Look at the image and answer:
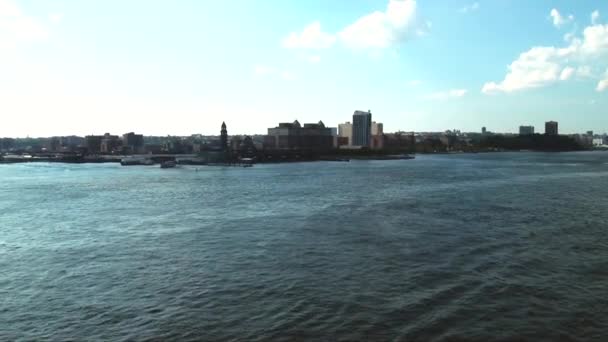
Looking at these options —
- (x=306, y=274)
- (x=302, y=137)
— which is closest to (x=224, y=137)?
(x=302, y=137)

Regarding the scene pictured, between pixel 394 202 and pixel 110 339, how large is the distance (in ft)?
95.9

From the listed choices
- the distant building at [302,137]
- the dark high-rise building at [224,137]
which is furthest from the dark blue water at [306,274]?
the distant building at [302,137]

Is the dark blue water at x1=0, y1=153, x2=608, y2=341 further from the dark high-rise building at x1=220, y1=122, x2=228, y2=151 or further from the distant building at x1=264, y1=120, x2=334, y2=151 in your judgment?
the distant building at x1=264, y1=120, x2=334, y2=151

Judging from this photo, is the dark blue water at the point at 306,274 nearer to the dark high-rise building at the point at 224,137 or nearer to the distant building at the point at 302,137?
the dark high-rise building at the point at 224,137

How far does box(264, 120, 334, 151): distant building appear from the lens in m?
180

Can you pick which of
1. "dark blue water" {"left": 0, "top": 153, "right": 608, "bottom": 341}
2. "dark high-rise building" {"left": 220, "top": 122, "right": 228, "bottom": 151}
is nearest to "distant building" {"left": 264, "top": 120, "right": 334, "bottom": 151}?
"dark high-rise building" {"left": 220, "top": 122, "right": 228, "bottom": 151}

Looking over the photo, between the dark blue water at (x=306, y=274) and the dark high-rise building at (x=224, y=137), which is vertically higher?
the dark high-rise building at (x=224, y=137)

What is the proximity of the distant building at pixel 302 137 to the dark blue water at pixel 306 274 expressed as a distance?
475ft

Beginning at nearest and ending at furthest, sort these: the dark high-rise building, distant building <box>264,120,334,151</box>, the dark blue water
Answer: the dark blue water → the dark high-rise building → distant building <box>264,120,334,151</box>

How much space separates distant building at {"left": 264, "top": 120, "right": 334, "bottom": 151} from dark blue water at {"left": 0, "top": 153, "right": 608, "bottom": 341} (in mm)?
144714

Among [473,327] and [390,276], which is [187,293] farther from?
[473,327]

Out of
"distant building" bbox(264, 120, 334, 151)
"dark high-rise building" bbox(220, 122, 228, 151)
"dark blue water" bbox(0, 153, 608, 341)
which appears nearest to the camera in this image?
"dark blue water" bbox(0, 153, 608, 341)

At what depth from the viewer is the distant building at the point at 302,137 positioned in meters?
180

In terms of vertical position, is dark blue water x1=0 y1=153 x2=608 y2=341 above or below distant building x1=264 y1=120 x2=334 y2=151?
below
